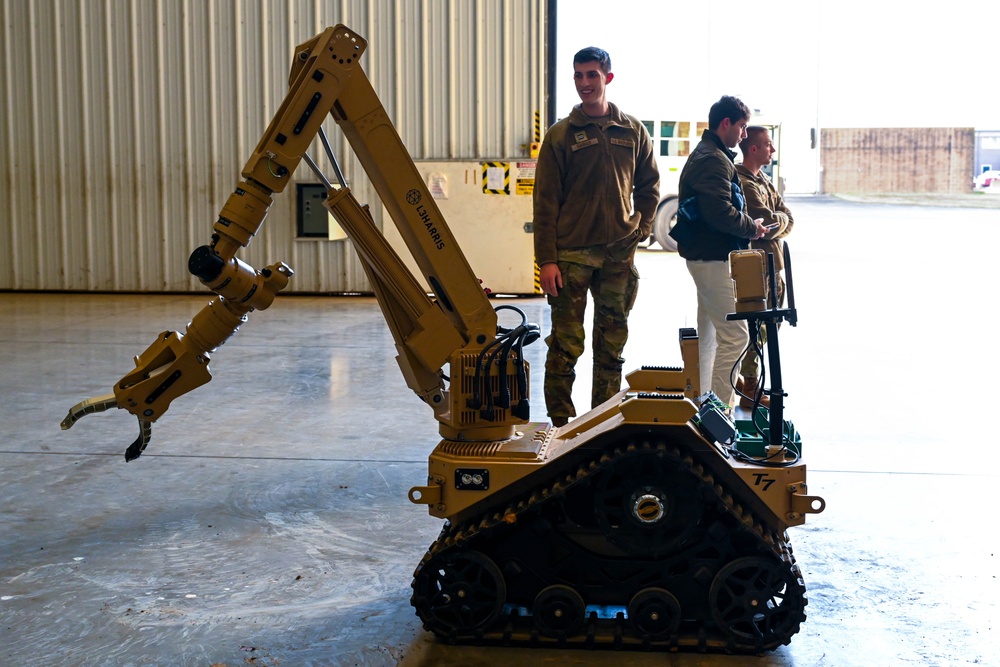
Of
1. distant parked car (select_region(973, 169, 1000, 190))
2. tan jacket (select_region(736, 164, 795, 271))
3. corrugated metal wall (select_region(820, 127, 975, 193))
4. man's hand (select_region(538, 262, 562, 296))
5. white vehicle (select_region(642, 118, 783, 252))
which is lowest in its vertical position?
man's hand (select_region(538, 262, 562, 296))

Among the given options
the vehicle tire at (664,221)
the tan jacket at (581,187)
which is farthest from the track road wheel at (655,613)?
the vehicle tire at (664,221)

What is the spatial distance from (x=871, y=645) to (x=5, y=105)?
12811 mm

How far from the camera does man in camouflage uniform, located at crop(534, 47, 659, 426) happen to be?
5.20 meters

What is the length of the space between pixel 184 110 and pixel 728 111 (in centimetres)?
916

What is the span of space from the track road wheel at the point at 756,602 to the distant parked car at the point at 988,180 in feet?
119

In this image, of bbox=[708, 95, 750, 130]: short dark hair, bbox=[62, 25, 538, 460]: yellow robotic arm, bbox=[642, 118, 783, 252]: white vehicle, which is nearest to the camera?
bbox=[62, 25, 538, 460]: yellow robotic arm

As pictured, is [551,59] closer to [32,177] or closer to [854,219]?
[32,177]

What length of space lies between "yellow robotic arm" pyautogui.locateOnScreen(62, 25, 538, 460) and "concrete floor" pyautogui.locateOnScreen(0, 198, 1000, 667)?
2.18 feet

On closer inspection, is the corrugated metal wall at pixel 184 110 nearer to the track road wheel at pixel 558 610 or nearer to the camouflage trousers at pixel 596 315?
the camouflage trousers at pixel 596 315

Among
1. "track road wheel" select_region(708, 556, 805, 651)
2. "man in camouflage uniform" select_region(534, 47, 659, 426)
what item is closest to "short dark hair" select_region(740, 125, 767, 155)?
"man in camouflage uniform" select_region(534, 47, 659, 426)

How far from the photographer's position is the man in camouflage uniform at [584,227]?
5199 millimetres

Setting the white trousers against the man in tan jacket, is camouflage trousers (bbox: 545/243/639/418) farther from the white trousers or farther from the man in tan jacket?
the man in tan jacket

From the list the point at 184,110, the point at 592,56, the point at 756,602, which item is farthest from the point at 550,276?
the point at 184,110

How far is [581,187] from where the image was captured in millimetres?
5215
